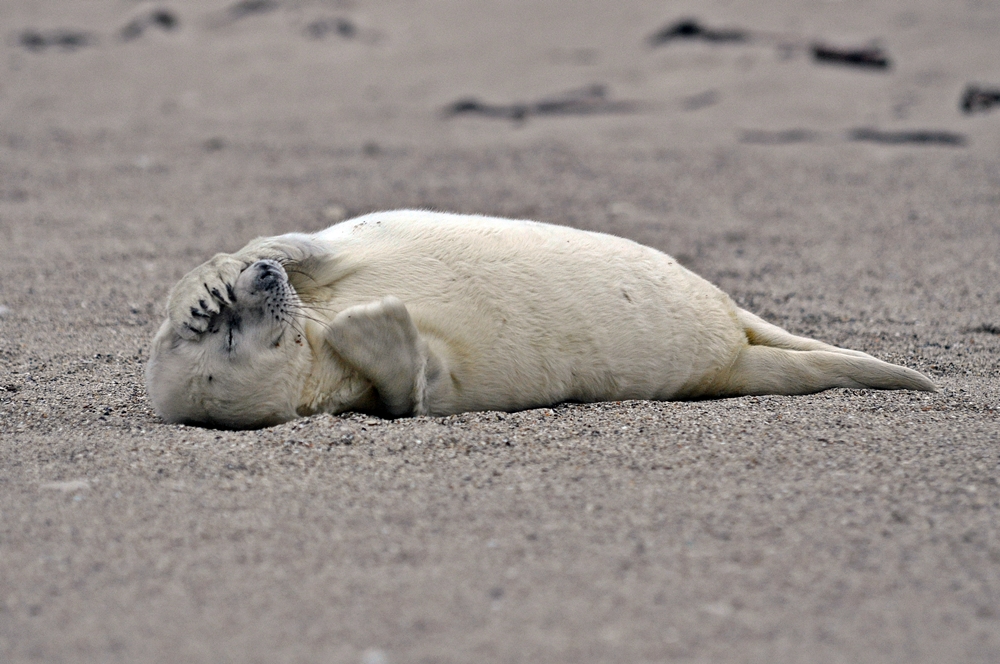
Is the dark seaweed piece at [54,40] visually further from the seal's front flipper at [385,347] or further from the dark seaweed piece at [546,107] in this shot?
the seal's front flipper at [385,347]

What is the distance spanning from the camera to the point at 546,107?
28.3ft

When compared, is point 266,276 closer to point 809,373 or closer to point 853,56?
point 809,373

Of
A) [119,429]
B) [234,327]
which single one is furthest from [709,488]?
[119,429]

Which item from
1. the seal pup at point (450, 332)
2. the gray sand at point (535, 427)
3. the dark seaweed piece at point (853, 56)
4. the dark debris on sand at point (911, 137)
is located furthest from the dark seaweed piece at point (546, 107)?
the seal pup at point (450, 332)

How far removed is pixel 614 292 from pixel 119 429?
5.06 ft

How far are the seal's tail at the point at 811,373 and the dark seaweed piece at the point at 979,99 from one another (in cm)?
534

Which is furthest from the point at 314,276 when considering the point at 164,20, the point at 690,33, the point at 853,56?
the point at 164,20

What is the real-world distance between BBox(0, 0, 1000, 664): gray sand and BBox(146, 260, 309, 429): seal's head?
0.10 meters

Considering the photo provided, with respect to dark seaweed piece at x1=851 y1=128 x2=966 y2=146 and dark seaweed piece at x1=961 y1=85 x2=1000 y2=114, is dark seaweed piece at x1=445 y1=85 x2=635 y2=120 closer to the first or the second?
dark seaweed piece at x1=851 y1=128 x2=966 y2=146

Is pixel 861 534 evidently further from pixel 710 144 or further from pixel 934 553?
pixel 710 144

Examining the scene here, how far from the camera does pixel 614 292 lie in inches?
127

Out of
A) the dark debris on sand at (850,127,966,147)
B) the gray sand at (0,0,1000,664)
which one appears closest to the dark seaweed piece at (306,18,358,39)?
the gray sand at (0,0,1000,664)

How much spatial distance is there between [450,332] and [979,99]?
6.41 meters

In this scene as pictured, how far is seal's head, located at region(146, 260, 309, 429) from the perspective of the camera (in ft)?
9.49
